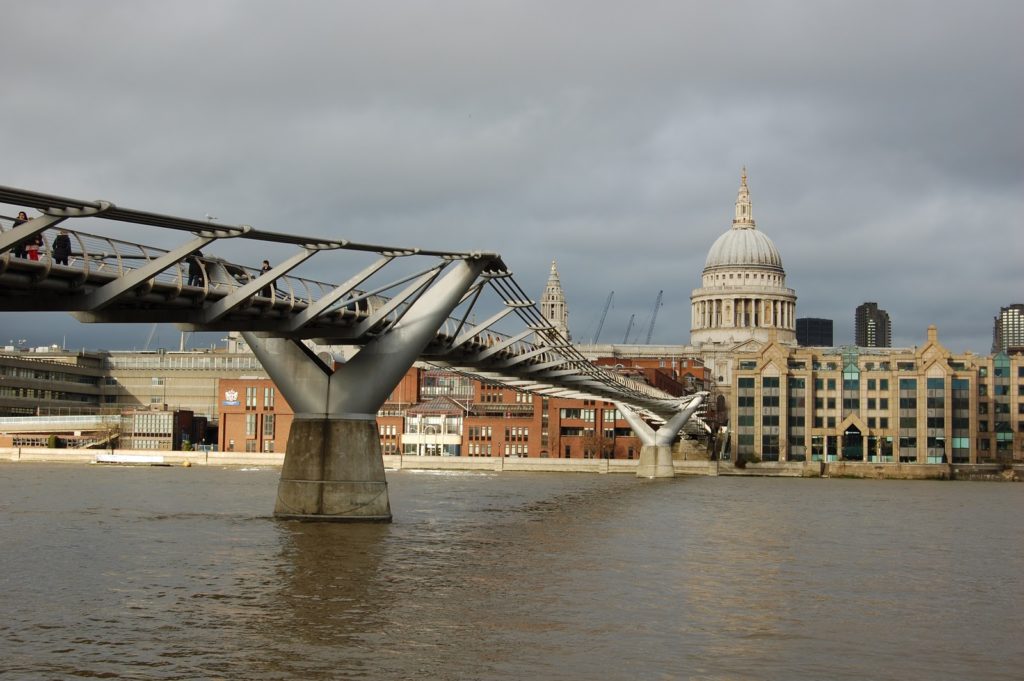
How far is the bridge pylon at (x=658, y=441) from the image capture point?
122250 millimetres

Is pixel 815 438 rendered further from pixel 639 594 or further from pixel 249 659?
pixel 249 659

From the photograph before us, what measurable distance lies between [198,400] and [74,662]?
576 feet

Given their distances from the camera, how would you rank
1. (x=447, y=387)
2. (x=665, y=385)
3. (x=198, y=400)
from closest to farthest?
(x=665, y=385), (x=447, y=387), (x=198, y=400)

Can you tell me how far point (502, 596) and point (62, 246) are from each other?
1382 cm

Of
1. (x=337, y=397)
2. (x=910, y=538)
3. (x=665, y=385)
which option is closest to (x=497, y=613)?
(x=337, y=397)

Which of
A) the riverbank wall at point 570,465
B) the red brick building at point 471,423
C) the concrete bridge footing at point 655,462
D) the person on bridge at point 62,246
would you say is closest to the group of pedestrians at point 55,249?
the person on bridge at point 62,246

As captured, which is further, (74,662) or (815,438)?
(815,438)

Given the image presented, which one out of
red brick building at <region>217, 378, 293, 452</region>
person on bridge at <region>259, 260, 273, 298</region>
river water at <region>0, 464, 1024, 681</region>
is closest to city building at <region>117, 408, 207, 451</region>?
red brick building at <region>217, 378, 293, 452</region>

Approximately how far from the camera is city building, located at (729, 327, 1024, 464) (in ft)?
469

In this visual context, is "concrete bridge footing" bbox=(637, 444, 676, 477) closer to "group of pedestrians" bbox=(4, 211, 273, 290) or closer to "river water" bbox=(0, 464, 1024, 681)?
"river water" bbox=(0, 464, 1024, 681)

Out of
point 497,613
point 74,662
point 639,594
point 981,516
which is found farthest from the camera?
point 981,516

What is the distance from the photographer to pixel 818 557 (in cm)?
4581

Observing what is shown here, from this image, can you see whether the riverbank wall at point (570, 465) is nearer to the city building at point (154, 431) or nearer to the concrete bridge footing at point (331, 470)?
the city building at point (154, 431)

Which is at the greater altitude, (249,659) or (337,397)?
(337,397)
